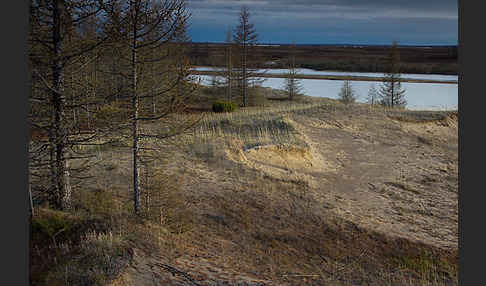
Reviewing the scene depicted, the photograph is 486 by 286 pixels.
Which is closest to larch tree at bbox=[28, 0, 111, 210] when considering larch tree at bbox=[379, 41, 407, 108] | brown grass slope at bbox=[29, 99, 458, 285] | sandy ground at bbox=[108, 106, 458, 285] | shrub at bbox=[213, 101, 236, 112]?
brown grass slope at bbox=[29, 99, 458, 285]

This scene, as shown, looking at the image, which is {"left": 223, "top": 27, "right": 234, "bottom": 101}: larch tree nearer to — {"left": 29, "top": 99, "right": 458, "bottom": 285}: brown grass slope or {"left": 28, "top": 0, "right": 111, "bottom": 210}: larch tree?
{"left": 29, "top": 99, "right": 458, "bottom": 285}: brown grass slope

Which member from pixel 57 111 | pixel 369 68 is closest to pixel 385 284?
pixel 57 111

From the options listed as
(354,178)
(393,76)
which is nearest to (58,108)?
(354,178)

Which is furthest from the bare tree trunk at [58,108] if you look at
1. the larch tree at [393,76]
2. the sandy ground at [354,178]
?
the larch tree at [393,76]

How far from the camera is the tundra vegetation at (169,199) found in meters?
8.31

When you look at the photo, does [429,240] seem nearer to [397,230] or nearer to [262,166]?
[397,230]

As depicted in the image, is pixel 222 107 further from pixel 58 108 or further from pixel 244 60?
pixel 58 108

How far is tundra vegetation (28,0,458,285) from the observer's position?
8.31 metres

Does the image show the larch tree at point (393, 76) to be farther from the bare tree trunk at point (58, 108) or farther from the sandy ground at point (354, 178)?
the bare tree trunk at point (58, 108)

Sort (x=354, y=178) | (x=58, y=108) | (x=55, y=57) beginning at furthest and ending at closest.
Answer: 1. (x=354, y=178)
2. (x=58, y=108)
3. (x=55, y=57)

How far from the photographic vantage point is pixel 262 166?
17.2 meters

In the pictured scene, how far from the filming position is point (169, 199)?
1119 cm

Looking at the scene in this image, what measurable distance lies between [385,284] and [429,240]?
156 inches

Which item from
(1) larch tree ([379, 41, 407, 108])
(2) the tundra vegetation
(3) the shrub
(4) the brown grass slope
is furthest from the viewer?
(1) larch tree ([379, 41, 407, 108])
